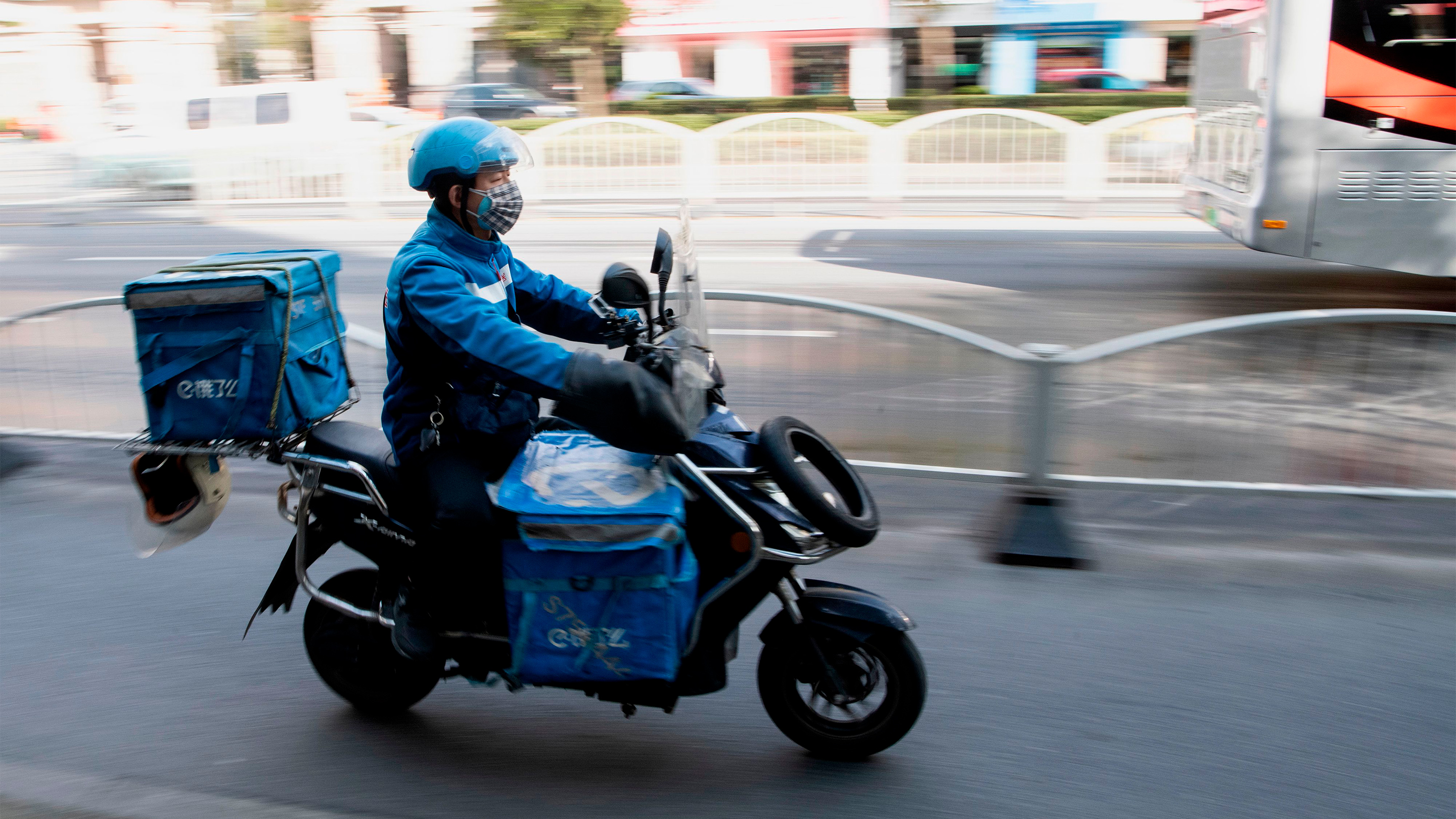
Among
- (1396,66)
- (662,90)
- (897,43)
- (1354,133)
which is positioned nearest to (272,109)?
(662,90)

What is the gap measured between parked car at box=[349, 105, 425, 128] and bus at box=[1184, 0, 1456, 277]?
1646cm

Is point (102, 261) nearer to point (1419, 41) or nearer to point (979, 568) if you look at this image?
point (979, 568)

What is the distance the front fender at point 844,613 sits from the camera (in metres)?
2.99

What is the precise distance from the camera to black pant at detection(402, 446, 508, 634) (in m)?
2.85

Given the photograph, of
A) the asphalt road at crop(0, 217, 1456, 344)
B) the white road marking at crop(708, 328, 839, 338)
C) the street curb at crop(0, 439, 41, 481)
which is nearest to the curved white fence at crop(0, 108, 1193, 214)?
the asphalt road at crop(0, 217, 1456, 344)

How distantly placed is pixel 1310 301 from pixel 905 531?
→ 7257 millimetres

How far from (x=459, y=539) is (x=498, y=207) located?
0.89 metres

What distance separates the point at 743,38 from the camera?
37969mm

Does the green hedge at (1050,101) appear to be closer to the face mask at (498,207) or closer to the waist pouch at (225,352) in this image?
the face mask at (498,207)

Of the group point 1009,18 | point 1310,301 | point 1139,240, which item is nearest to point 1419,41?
point 1310,301

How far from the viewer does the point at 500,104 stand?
30.9 metres

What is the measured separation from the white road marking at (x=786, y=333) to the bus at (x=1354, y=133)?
6154mm

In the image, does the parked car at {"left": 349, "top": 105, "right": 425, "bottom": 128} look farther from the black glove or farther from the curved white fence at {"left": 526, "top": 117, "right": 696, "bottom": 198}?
the black glove

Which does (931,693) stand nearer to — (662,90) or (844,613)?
(844,613)
